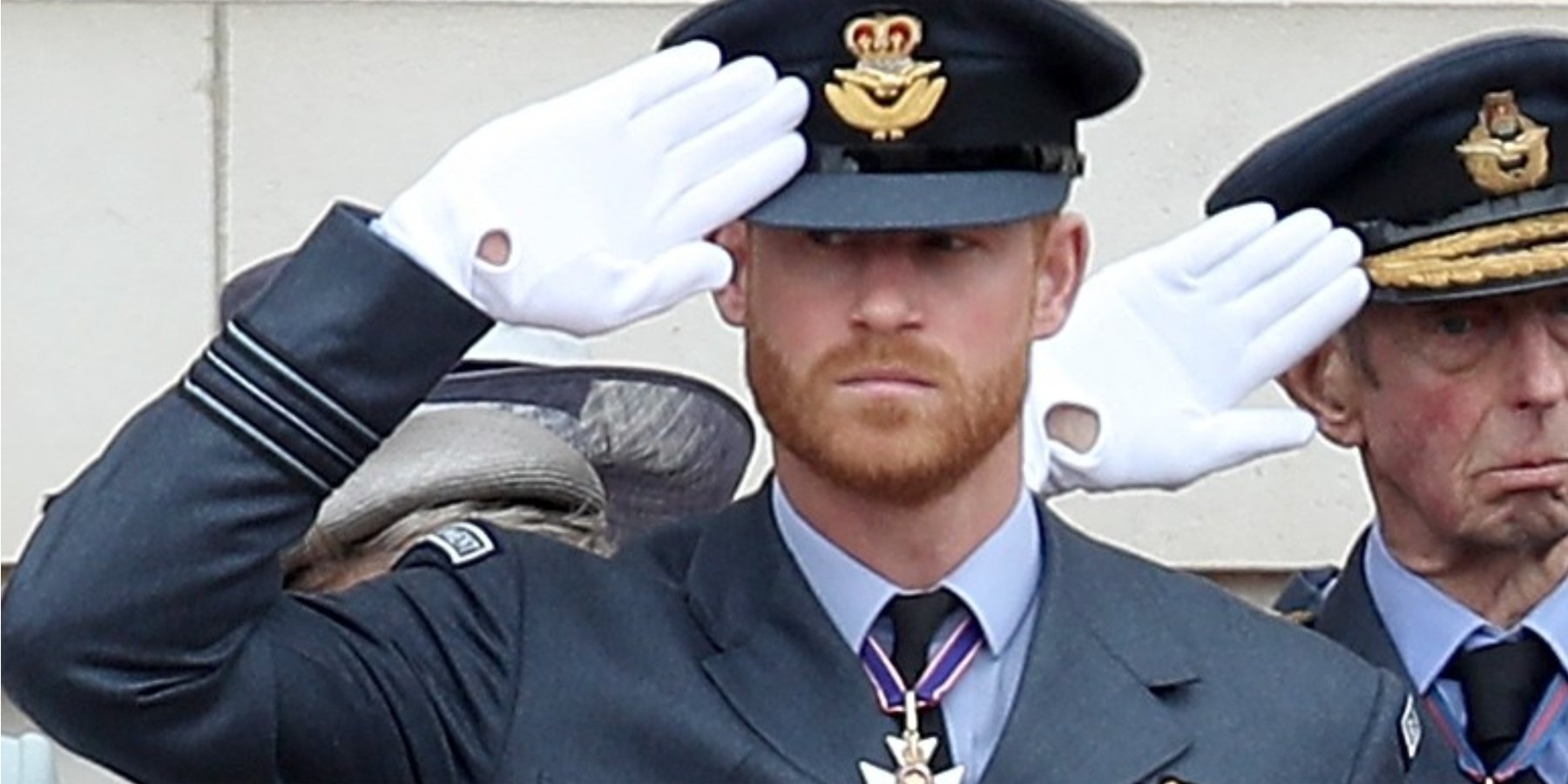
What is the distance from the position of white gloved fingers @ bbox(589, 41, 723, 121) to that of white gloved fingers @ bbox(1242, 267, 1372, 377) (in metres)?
0.58

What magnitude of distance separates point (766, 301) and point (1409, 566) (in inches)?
28.5

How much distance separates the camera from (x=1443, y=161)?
11.3 ft

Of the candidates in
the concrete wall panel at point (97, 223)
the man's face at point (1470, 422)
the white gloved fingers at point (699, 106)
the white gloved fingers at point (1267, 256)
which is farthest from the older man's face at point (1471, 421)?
the concrete wall panel at point (97, 223)

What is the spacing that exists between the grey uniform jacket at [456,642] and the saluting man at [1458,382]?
29 cm

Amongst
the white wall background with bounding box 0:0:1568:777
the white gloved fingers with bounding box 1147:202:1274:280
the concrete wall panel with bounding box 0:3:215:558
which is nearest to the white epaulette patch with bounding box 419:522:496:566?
the white gloved fingers with bounding box 1147:202:1274:280

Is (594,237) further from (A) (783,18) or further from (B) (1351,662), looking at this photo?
(B) (1351,662)

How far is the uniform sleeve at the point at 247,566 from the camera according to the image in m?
2.73

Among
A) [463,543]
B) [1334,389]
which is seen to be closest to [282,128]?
[1334,389]

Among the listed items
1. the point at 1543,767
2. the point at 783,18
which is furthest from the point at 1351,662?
the point at 783,18

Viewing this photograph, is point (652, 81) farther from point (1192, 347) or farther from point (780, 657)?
point (1192, 347)

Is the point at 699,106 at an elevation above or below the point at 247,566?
above

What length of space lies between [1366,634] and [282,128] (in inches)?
71.5

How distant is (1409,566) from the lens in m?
3.41

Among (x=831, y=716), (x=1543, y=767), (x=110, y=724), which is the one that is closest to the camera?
(x=110, y=724)
